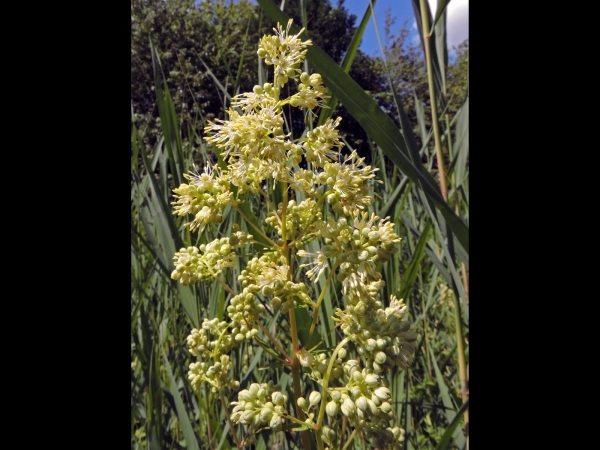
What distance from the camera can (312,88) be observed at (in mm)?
747

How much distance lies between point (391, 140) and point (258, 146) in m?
0.25

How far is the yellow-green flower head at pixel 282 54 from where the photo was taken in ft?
2.40

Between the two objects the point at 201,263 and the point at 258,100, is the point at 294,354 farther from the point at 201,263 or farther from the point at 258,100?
the point at 258,100

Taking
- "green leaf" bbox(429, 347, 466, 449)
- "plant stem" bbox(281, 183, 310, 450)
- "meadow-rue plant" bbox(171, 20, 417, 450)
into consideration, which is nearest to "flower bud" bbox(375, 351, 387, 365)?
"meadow-rue plant" bbox(171, 20, 417, 450)

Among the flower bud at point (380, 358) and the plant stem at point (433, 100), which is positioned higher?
the plant stem at point (433, 100)

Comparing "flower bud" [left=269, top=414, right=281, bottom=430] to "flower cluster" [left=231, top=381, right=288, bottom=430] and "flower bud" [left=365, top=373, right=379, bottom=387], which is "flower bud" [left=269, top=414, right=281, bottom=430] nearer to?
"flower cluster" [left=231, top=381, right=288, bottom=430]

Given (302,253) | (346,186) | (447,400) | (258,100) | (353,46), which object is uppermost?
(353,46)

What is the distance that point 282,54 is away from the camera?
74 cm

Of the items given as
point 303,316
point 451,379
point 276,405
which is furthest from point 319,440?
point 451,379

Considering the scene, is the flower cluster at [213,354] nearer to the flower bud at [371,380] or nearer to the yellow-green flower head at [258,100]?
the flower bud at [371,380]

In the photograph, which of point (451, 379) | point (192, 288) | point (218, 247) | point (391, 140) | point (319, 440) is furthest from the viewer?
point (451, 379)

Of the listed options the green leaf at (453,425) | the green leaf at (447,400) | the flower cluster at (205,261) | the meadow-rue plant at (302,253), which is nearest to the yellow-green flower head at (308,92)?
the meadow-rue plant at (302,253)

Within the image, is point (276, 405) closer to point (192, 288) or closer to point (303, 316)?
point (303, 316)

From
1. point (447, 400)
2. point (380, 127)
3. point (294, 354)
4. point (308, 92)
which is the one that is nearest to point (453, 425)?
point (294, 354)
